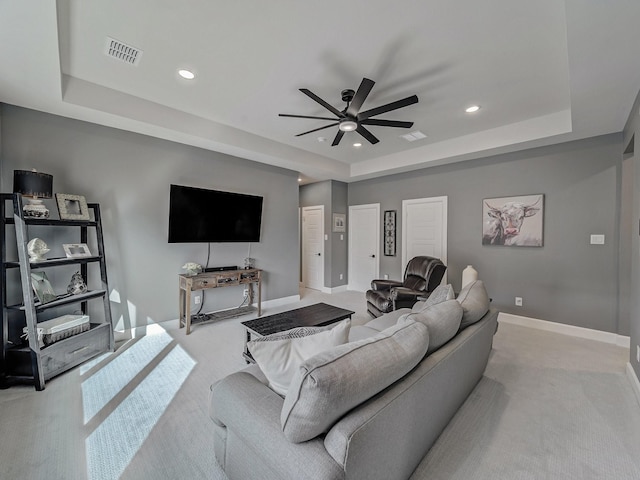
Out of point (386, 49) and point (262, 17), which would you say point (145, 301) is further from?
point (386, 49)

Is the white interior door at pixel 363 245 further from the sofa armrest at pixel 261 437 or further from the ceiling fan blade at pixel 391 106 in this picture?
the sofa armrest at pixel 261 437

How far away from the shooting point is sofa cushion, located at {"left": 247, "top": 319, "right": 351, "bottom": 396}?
4.28ft

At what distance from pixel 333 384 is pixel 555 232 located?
4.28 meters

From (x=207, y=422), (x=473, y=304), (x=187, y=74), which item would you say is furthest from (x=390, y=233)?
(x=207, y=422)

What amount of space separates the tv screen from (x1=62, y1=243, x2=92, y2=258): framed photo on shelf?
89 centimetres

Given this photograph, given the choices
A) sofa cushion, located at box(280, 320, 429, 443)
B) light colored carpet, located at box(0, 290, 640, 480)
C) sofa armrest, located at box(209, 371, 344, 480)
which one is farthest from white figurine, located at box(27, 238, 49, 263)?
sofa cushion, located at box(280, 320, 429, 443)

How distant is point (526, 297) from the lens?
13.4ft

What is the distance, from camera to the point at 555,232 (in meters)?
3.83

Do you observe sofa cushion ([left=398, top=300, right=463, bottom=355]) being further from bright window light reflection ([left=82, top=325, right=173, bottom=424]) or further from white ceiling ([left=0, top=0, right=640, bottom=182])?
bright window light reflection ([left=82, top=325, right=173, bottom=424])

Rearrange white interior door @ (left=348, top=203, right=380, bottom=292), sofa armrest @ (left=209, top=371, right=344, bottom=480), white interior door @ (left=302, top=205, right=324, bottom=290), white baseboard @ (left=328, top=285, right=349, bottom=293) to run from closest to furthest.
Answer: sofa armrest @ (left=209, top=371, right=344, bottom=480), white interior door @ (left=348, top=203, right=380, bottom=292), white baseboard @ (left=328, top=285, right=349, bottom=293), white interior door @ (left=302, top=205, right=324, bottom=290)

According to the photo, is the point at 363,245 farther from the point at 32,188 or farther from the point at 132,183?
the point at 32,188

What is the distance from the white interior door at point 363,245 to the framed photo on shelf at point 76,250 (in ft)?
15.4

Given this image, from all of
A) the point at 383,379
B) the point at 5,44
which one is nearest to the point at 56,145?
the point at 5,44

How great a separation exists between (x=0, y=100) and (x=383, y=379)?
4.05 metres
